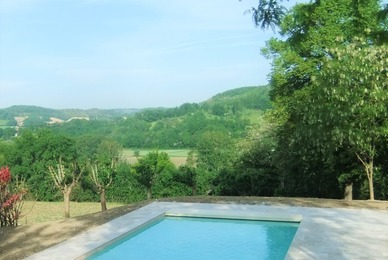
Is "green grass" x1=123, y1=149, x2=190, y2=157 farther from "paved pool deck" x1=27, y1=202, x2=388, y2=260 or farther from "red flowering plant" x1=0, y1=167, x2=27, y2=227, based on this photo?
"red flowering plant" x1=0, y1=167, x2=27, y2=227

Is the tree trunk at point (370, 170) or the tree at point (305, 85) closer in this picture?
the tree trunk at point (370, 170)

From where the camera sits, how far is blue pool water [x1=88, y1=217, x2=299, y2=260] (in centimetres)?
837

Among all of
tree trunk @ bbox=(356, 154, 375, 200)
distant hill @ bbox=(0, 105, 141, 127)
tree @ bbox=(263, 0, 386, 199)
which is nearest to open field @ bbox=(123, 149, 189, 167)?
distant hill @ bbox=(0, 105, 141, 127)

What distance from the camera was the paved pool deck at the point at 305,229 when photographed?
7.28 m

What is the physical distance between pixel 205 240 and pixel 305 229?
206 cm

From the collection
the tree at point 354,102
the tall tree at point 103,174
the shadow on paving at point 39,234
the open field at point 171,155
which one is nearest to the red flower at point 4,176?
the shadow on paving at point 39,234

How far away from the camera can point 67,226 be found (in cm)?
949

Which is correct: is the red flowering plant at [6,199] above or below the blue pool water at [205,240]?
above

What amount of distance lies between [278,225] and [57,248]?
4874mm

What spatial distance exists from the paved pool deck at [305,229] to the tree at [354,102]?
8.90ft

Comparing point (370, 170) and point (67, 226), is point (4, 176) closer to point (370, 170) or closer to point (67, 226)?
point (67, 226)

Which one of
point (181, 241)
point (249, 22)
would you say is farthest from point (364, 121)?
point (249, 22)

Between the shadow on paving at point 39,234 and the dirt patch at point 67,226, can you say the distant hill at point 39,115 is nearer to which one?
the dirt patch at point 67,226

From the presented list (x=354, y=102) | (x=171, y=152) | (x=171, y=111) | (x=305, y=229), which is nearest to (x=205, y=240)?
(x=305, y=229)
